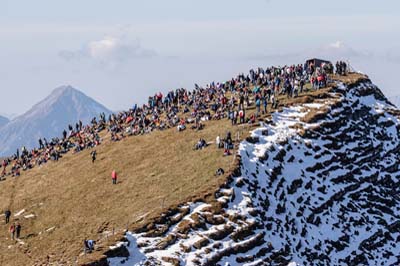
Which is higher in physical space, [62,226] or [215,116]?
[215,116]

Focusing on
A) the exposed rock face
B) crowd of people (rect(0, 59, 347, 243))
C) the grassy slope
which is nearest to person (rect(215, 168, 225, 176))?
the grassy slope

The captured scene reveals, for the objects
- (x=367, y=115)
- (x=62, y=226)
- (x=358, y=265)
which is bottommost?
(x=358, y=265)

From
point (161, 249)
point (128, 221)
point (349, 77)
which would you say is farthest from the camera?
point (349, 77)

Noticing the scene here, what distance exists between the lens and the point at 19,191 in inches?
3487

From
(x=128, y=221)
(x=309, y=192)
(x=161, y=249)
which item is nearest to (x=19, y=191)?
(x=128, y=221)

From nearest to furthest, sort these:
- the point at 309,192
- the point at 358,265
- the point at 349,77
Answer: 1. the point at 358,265
2. the point at 309,192
3. the point at 349,77

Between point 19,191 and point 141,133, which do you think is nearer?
point 19,191

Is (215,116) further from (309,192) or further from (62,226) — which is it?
(62,226)

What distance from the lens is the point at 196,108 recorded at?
97.4 metres

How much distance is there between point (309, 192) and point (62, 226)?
2906 centimetres

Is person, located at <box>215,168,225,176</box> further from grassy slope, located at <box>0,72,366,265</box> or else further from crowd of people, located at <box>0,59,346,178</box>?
crowd of people, located at <box>0,59,346,178</box>

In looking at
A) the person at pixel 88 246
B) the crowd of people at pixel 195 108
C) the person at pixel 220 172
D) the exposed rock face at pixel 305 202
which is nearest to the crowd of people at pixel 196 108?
the crowd of people at pixel 195 108

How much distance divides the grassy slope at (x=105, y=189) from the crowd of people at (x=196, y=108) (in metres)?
2.31

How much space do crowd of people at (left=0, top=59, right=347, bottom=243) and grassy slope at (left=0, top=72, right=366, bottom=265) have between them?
2.31 m
